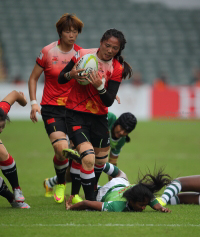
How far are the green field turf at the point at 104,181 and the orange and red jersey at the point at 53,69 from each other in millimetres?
1421

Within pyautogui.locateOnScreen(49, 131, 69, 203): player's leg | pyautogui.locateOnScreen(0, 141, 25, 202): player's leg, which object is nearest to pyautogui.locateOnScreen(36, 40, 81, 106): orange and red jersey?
pyautogui.locateOnScreen(49, 131, 69, 203): player's leg

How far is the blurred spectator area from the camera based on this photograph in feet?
83.8

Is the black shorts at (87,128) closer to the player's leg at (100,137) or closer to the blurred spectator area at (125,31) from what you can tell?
the player's leg at (100,137)

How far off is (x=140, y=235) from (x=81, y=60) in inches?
85.8

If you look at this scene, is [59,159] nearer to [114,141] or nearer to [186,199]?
[114,141]

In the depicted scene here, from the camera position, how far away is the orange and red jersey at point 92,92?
525cm

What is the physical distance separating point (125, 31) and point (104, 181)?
69.0 feet

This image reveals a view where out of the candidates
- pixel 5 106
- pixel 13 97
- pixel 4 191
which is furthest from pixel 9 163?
pixel 13 97

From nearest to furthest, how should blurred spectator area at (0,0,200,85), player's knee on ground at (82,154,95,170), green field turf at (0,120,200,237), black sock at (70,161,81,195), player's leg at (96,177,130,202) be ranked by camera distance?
green field turf at (0,120,200,237) < player's knee on ground at (82,154,95,170) < player's leg at (96,177,130,202) < black sock at (70,161,81,195) < blurred spectator area at (0,0,200,85)

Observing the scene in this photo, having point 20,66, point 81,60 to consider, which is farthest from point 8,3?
point 81,60

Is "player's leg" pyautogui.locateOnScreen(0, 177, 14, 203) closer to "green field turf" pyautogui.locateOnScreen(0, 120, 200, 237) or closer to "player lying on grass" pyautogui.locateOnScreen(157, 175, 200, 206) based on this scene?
"green field turf" pyautogui.locateOnScreen(0, 120, 200, 237)

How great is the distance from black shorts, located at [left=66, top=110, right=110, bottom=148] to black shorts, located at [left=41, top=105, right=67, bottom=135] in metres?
0.67

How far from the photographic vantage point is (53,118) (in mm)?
6039

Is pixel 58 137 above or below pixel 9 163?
above
